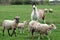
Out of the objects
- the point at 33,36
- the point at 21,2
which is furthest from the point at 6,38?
the point at 21,2

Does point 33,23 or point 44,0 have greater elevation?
point 33,23

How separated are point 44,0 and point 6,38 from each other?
272 ft

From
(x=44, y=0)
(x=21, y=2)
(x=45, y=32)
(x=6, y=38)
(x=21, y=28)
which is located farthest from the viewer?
(x=44, y=0)

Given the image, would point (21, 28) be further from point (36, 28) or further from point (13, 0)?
point (13, 0)

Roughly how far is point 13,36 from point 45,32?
2.52 meters

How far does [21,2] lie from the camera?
80.8 meters

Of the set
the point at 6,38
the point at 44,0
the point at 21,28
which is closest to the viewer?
the point at 6,38

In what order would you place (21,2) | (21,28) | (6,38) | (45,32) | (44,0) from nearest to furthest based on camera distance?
1. (45,32)
2. (6,38)
3. (21,28)
4. (21,2)
5. (44,0)

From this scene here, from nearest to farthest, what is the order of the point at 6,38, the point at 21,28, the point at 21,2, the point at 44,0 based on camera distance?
the point at 6,38 → the point at 21,28 → the point at 21,2 → the point at 44,0

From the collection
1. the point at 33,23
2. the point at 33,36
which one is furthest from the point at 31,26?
the point at 33,36

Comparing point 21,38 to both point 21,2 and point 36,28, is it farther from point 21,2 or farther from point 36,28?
point 21,2

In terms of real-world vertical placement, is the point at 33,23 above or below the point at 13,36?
above

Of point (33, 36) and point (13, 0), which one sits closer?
point (33, 36)

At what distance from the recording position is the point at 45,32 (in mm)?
12852
